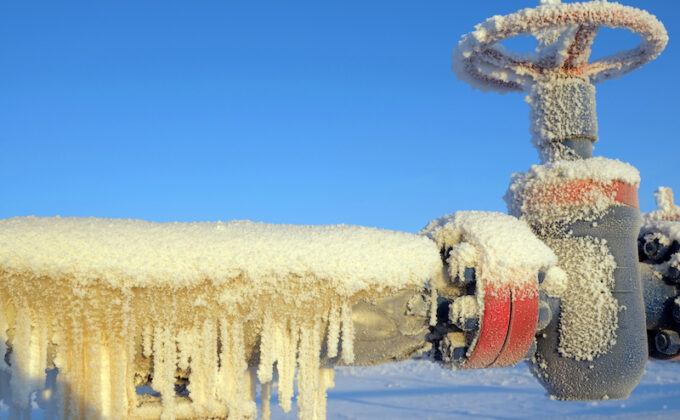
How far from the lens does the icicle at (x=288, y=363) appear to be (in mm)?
1464

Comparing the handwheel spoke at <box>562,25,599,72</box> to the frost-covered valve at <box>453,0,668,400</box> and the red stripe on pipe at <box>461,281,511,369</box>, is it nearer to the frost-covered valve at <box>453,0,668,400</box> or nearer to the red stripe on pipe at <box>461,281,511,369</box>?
the frost-covered valve at <box>453,0,668,400</box>

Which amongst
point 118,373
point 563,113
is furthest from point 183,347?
point 563,113

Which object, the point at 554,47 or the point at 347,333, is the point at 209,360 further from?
the point at 554,47

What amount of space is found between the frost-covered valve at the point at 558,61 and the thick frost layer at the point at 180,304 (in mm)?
833

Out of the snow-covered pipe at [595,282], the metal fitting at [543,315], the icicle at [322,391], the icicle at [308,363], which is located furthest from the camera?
the snow-covered pipe at [595,282]

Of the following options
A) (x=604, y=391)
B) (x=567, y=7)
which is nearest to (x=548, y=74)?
(x=567, y=7)

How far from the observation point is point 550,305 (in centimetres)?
177

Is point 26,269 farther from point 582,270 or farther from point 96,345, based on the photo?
point 582,270

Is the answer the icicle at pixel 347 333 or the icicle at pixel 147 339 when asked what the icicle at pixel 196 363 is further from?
the icicle at pixel 347 333

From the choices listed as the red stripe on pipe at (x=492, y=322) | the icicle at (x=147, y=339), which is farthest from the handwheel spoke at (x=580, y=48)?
the icicle at (x=147, y=339)

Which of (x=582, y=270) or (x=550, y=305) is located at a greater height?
(x=582, y=270)

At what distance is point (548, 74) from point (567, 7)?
1.16ft

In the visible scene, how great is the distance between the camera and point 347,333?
1.50 m

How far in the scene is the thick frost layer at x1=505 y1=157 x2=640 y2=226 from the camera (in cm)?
180
